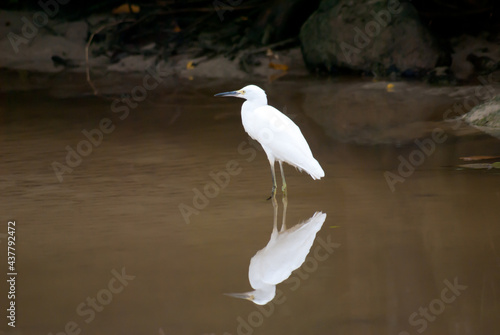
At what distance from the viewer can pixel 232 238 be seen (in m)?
4.48

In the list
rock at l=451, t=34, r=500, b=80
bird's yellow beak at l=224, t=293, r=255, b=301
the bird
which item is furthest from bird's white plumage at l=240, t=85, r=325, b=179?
rock at l=451, t=34, r=500, b=80

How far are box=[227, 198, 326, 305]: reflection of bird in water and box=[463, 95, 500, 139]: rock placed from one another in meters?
2.58

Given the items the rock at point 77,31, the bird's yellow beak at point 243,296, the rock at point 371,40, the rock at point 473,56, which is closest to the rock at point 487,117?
the rock at point 473,56

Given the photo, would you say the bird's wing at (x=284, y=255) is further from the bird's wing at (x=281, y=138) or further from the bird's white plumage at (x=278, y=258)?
the bird's wing at (x=281, y=138)

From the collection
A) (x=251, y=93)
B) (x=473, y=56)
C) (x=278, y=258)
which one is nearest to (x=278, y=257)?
(x=278, y=258)

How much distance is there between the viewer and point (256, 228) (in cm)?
466

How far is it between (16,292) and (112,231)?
2.99ft

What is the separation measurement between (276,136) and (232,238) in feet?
3.68

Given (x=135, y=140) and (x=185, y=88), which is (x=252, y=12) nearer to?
(x=185, y=88)

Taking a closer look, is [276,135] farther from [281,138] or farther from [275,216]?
[275,216]

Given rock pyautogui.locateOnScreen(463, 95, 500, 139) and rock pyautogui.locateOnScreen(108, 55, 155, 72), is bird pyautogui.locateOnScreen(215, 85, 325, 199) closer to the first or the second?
rock pyautogui.locateOnScreen(463, 95, 500, 139)

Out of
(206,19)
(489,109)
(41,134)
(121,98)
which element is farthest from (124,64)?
(489,109)

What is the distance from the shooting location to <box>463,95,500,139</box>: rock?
687cm
